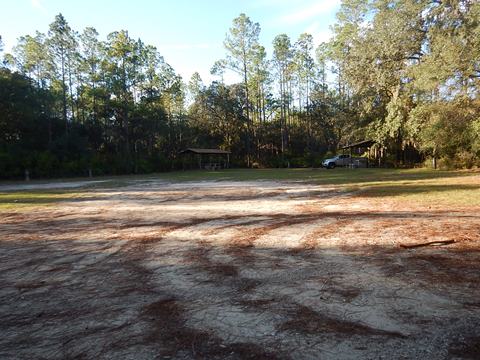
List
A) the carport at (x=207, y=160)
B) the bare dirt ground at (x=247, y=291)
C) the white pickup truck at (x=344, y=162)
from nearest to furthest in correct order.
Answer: the bare dirt ground at (x=247, y=291)
the white pickup truck at (x=344, y=162)
the carport at (x=207, y=160)

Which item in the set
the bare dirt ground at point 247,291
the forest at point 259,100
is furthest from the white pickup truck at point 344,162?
the bare dirt ground at point 247,291

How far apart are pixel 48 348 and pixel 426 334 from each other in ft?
9.17

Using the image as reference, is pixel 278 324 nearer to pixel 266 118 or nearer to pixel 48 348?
pixel 48 348

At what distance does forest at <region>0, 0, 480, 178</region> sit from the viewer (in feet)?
60.5

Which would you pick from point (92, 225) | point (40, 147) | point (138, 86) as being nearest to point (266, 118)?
point (138, 86)

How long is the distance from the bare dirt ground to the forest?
13173mm

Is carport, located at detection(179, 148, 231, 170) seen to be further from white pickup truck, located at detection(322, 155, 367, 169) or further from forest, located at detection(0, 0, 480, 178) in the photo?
white pickup truck, located at detection(322, 155, 367, 169)

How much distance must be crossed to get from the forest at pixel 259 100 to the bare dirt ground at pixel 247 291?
43.2ft

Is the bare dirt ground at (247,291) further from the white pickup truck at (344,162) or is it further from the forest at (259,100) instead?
the white pickup truck at (344,162)

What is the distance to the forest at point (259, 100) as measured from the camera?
1844 cm

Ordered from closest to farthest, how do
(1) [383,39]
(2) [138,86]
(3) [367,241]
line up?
(3) [367,241] < (1) [383,39] < (2) [138,86]

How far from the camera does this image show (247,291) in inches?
144

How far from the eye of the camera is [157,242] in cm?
607

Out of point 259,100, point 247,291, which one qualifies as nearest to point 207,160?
point 259,100
